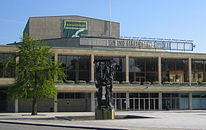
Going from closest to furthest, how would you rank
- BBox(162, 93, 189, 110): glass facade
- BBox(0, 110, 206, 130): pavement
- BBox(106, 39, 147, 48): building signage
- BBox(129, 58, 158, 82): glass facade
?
BBox(0, 110, 206, 130): pavement
BBox(129, 58, 158, 82): glass facade
BBox(162, 93, 189, 110): glass facade
BBox(106, 39, 147, 48): building signage

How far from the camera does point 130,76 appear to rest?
221ft

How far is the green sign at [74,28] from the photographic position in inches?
3054

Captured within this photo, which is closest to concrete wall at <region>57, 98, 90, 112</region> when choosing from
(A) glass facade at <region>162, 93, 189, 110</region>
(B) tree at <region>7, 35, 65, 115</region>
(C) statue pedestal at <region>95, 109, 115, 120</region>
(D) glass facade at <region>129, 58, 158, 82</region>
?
(D) glass facade at <region>129, 58, 158, 82</region>

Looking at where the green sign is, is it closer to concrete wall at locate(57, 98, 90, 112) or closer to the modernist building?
the modernist building

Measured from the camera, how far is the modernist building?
62.8 meters

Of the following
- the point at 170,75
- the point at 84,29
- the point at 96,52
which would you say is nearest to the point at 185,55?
the point at 170,75

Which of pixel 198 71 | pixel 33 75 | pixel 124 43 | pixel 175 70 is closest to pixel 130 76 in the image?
pixel 124 43

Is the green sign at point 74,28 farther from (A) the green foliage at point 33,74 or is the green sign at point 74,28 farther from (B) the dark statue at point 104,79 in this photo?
(B) the dark statue at point 104,79

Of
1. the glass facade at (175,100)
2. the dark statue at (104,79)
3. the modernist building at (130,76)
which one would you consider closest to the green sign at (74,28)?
the modernist building at (130,76)

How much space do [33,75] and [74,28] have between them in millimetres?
31307

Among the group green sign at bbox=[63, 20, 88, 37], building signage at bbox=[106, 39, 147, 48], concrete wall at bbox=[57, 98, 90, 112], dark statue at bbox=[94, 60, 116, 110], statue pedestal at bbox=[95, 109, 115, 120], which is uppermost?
green sign at bbox=[63, 20, 88, 37]

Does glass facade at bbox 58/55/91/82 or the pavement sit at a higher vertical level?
glass facade at bbox 58/55/91/82

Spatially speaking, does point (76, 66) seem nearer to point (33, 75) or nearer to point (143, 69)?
point (143, 69)

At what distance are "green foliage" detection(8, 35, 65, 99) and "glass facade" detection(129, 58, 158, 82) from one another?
70.2ft
